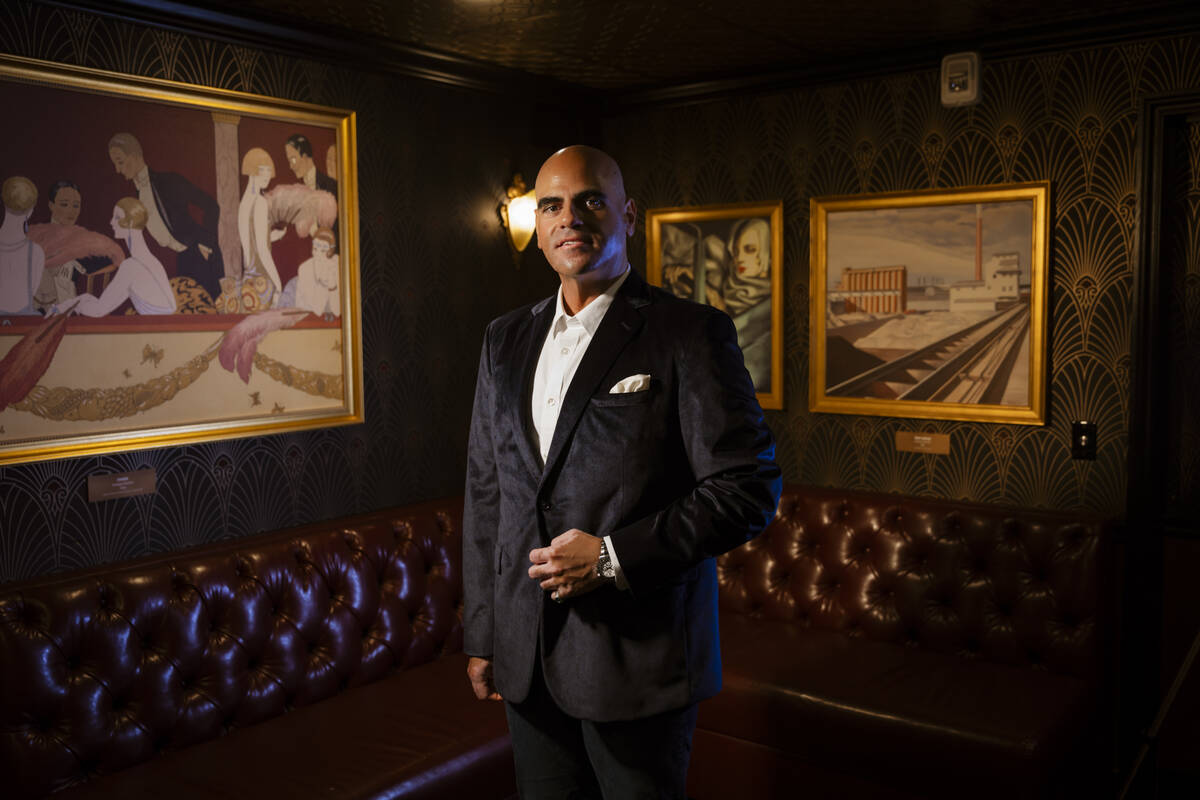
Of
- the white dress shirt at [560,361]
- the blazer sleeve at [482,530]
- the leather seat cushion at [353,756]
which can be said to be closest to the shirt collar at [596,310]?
the white dress shirt at [560,361]

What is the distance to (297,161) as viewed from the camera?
10.5 ft

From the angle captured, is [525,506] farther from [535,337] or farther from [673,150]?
[673,150]

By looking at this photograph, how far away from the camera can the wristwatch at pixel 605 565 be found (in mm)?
1639

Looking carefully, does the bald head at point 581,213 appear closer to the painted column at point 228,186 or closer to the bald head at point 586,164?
the bald head at point 586,164

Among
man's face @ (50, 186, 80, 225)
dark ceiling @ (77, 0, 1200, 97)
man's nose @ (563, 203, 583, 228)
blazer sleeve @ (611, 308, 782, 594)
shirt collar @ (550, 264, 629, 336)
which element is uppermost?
dark ceiling @ (77, 0, 1200, 97)

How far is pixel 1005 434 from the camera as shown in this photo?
11.7ft

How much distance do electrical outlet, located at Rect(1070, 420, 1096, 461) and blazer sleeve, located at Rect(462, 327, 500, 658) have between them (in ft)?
7.66

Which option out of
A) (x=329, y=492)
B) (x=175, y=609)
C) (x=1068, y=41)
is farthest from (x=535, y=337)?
(x=1068, y=41)

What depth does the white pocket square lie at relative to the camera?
1.72 meters

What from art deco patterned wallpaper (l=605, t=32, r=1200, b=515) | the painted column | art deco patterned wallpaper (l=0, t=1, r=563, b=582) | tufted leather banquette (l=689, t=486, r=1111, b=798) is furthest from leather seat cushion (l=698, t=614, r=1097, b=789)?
the painted column

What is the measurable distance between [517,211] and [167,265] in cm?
153

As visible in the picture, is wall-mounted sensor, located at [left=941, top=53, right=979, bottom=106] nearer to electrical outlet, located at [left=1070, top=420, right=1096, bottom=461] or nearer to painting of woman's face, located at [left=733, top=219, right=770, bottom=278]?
painting of woman's face, located at [left=733, top=219, right=770, bottom=278]

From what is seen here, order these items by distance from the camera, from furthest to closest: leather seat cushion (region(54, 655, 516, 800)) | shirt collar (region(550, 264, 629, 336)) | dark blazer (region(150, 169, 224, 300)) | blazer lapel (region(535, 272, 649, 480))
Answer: dark blazer (region(150, 169, 224, 300)) < leather seat cushion (region(54, 655, 516, 800)) < shirt collar (region(550, 264, 629, 336)) < blazer lapel (region(535, 272, 649, 480))

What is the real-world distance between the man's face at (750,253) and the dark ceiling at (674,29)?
62 cm
